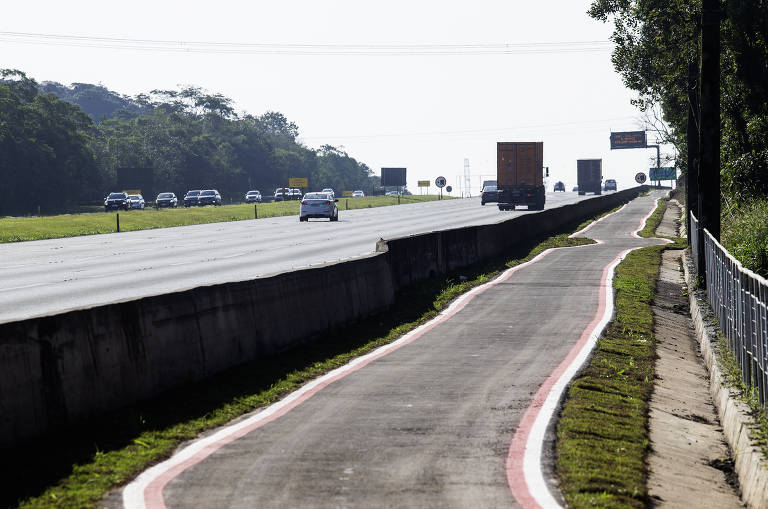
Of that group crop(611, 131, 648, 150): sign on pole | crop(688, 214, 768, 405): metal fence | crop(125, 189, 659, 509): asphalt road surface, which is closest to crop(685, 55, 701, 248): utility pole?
crop(688, 214, 768, 405): metal fence

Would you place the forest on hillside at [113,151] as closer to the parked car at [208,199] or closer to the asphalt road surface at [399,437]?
the parked car at [208,199]

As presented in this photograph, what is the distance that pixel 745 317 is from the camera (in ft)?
31.7

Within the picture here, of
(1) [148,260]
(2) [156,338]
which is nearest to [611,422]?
(2) [156,338]

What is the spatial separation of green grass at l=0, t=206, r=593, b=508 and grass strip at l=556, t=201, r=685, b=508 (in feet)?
10.0

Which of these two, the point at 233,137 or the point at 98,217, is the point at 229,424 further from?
the point at 233,137

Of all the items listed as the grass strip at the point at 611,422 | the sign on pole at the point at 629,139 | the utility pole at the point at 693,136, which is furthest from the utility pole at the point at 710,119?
the sign on pole at the point at 629,139

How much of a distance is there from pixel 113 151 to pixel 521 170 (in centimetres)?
7800

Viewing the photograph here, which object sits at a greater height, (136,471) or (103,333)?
(103,333)

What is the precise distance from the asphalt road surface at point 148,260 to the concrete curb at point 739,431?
19.4 feet

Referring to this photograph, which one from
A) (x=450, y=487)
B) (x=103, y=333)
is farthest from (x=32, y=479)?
(x=450, y=487)

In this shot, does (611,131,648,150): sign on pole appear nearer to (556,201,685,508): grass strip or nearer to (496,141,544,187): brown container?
(496,141,544,187): brown container

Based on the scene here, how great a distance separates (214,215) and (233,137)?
101 meters

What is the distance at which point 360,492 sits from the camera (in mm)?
6555

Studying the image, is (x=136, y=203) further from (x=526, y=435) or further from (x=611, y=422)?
(x=526, y=435)
